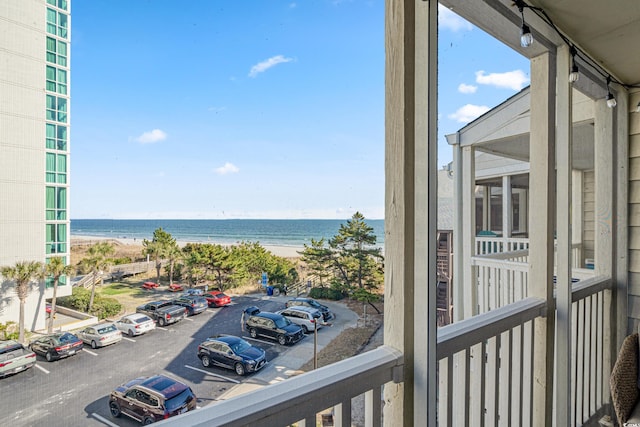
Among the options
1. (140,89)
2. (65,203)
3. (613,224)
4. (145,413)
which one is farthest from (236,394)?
(613,224)

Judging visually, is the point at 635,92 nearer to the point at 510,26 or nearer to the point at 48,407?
the point at 510,26

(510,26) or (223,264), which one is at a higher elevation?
(510,26)

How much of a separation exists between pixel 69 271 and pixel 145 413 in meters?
0.29

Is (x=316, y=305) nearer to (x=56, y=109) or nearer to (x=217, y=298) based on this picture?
(x=217, y=298)

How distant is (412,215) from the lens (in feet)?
3.65

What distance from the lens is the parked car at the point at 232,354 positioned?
2.51 feet

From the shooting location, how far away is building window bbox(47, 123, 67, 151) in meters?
0.61

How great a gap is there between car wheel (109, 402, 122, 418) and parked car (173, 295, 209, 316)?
0.20 m

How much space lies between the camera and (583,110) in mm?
2908

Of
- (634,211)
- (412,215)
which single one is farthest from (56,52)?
(634,211)

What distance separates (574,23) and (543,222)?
3.14ft

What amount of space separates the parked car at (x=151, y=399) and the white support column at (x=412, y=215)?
622 millimetres

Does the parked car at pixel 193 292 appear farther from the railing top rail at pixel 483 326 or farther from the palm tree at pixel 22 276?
the railing top rail at pixel 483 326

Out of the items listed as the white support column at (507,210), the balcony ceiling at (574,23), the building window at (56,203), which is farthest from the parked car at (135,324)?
the white support column at (507,210)
